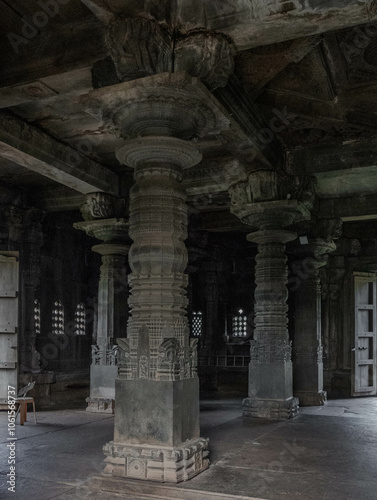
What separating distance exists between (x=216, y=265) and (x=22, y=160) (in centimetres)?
940

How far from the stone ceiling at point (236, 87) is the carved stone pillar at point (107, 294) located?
0.54m

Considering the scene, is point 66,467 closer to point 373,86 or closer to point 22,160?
point 22,160

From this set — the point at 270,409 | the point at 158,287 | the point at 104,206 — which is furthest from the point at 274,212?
the point at 158,287

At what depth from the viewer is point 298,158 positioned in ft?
31.2

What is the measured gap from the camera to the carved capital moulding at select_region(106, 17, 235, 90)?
5324mm

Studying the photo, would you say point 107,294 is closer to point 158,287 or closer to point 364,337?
point 158,287

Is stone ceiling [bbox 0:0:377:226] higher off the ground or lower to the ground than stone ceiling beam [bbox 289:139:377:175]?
higher

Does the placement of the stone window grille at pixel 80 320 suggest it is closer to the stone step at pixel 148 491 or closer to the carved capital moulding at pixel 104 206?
the carved capital moulding at pixel 104 206

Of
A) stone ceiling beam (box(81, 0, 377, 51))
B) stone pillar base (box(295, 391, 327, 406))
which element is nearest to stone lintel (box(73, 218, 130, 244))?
stone pillar base (box(295, 391, 327, 406))

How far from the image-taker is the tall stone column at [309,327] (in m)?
12.6

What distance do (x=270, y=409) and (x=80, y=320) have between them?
254 inches

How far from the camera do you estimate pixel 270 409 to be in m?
10.4

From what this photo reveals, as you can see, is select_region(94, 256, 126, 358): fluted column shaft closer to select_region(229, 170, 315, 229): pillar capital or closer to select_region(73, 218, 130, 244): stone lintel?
select_region(73, 218, 130, 244): stone lintel

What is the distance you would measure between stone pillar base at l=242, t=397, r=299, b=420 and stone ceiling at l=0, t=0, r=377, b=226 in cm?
417
